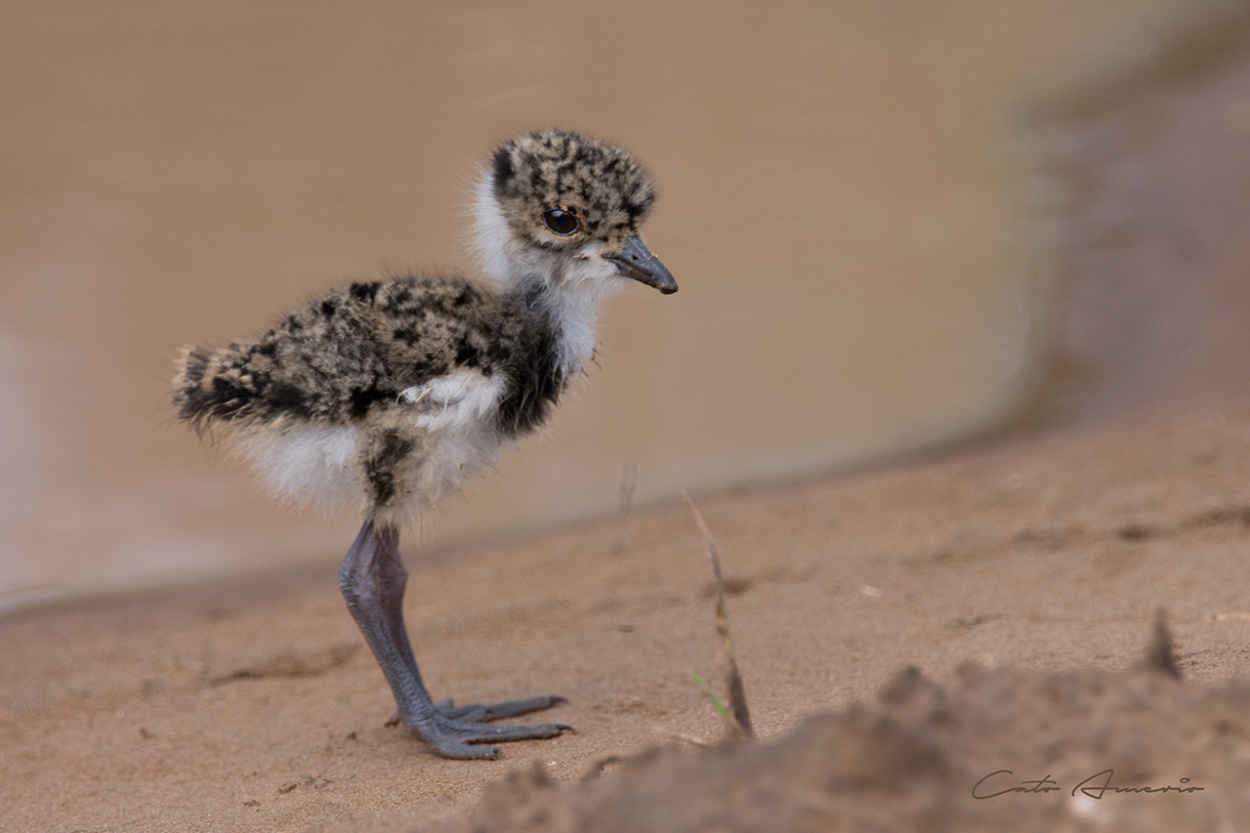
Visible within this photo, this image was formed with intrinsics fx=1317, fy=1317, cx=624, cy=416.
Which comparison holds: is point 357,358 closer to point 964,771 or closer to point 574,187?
point 574,187

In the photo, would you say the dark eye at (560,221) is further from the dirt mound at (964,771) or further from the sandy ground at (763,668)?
the dirt mound at (964,771)

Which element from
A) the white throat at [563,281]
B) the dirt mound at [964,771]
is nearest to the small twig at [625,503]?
the white throat at [563,281]

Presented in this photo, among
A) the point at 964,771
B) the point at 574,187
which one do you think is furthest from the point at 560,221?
the point at 964,771

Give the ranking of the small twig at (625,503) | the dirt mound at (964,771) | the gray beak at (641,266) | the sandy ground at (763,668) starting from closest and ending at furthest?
the dirt mound at (964,771) < the sandy ground at (763,668) < the gray beak at (641,266) < the small twig at (625,503)

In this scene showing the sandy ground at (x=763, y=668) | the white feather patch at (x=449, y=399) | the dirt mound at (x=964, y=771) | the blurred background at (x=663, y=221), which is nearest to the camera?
the dirt mound at (x=964, y=771)

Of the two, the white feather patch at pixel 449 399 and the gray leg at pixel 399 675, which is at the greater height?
the white feather patch at pixel 449 399

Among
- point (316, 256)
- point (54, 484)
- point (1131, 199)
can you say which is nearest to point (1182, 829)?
point (54, 484)

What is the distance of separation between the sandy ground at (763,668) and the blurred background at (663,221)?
25.9 inches

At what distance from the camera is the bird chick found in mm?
3838

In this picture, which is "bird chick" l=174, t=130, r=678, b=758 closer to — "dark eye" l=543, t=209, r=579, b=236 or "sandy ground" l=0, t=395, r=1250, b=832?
"dark eye" l=543, t=209, r=579, b=236

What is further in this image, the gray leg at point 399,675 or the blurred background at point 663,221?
the blurred background at point 663,221

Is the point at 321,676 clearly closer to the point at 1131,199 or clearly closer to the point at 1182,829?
the point at 1182,829

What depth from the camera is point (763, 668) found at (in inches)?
176

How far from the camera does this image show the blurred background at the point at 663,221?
7.21 meters
